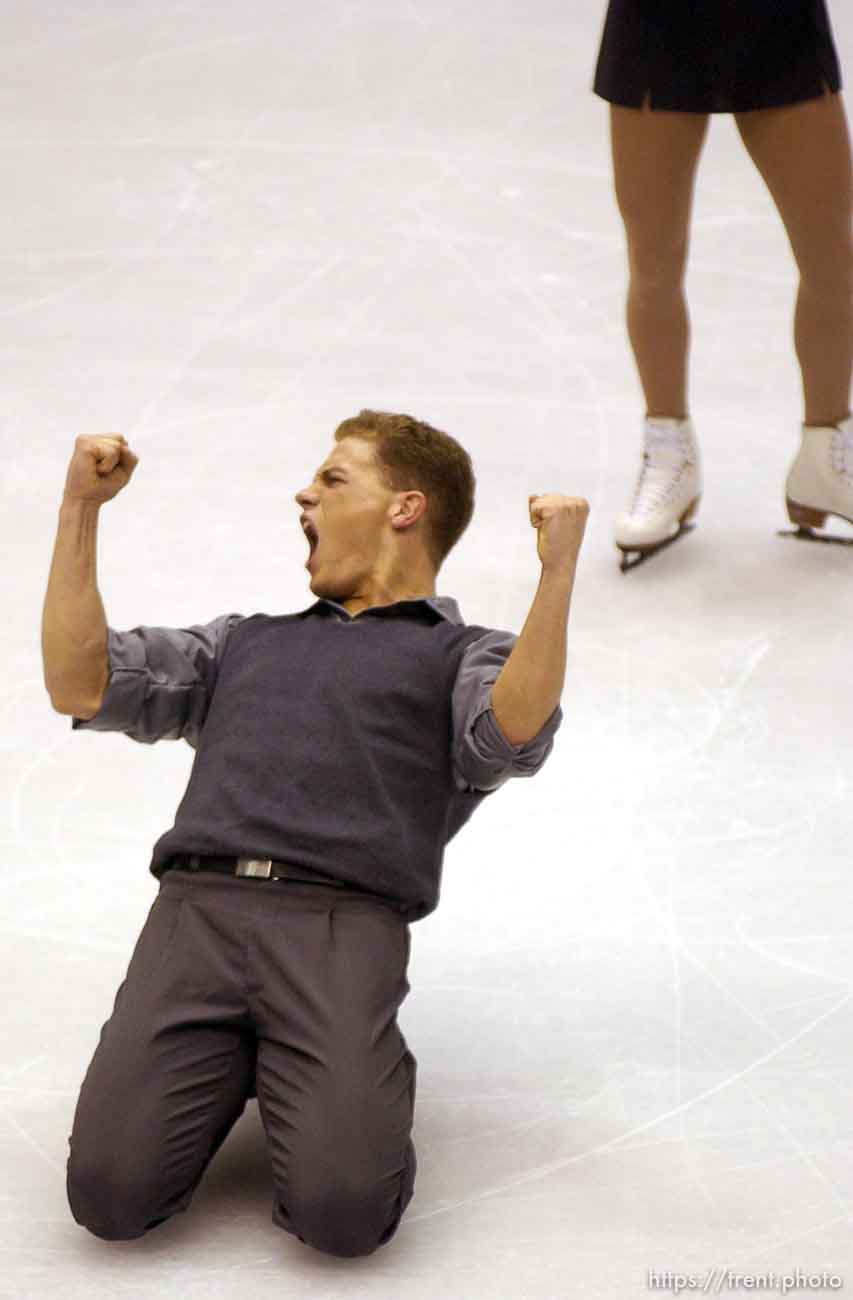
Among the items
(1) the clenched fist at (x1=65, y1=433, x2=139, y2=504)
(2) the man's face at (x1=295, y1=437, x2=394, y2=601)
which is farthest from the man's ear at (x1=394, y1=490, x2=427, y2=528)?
(1) the clenched fist at (x1=65, y1=433, x2=139, y2=504)

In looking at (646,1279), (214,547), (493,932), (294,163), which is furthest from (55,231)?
(646,1279)

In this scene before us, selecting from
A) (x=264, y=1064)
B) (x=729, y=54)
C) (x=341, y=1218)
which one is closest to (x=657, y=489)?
(x=729, y=54)

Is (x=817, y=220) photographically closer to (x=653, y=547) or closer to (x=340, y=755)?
(x=653, y=547)

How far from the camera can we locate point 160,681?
7.78 ft

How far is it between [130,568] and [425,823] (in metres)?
1.65

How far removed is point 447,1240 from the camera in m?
2.18

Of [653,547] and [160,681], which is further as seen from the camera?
[653,547]

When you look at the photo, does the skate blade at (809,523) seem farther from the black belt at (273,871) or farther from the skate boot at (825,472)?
the black belt at (273,871)

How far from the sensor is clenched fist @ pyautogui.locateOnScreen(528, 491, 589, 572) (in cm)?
222

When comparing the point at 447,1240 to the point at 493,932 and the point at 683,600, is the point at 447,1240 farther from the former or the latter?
the point at 683,600

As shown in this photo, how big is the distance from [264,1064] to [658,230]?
1976 mm

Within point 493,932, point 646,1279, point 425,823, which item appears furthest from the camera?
point 493,932

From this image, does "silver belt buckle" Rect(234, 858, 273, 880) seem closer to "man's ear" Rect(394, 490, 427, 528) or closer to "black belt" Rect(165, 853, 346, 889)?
"black belt" Rect(165, 853, 346, 889)

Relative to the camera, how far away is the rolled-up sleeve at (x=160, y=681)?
2.33 meters
